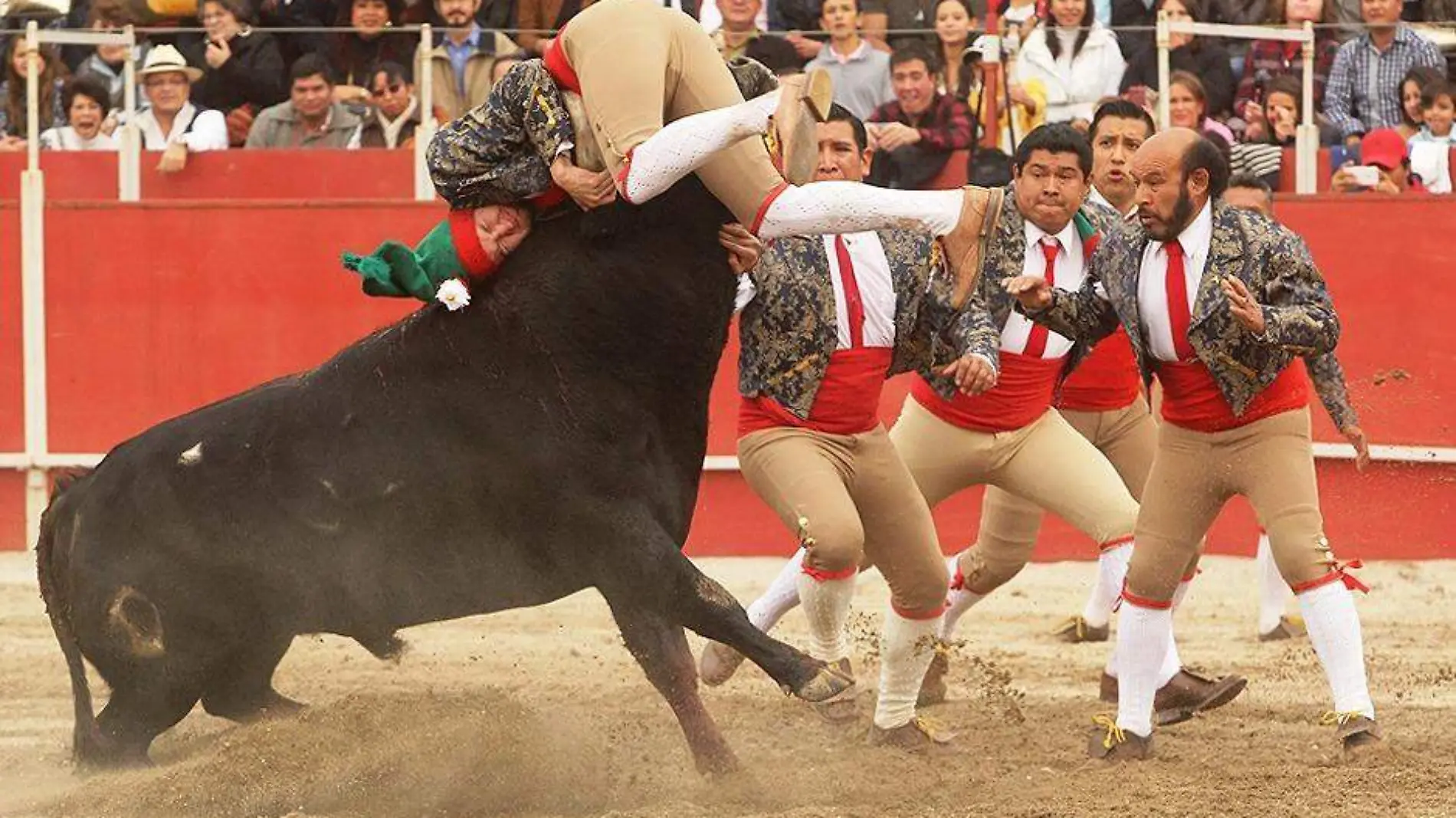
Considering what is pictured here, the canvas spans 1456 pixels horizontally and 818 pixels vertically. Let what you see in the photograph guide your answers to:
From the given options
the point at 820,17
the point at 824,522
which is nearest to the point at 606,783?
the point at 824,522

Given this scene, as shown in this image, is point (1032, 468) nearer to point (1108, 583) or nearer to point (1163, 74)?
point (1108, 583)

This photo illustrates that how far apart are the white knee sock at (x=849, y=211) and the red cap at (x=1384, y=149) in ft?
17.9

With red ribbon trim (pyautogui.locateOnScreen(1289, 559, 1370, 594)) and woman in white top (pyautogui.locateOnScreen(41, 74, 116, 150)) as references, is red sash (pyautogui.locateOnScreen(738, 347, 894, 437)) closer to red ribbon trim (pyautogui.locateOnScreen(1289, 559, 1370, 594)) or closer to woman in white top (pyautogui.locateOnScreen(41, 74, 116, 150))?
red ribbon trim (pyautogui.locateOnScreen(1289, 559, 1370, 594))

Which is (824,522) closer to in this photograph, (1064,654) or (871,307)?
(871,307)

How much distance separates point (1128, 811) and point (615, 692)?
8.28 ft

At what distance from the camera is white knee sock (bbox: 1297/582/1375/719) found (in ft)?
21.0

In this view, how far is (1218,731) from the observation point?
7.24m

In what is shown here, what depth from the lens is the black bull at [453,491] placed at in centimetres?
578

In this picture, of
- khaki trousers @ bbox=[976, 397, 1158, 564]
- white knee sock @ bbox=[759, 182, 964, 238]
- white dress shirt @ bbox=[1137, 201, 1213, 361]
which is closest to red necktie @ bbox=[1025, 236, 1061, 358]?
khaki trousers @ bbox=[976, 397, 1158, 564]

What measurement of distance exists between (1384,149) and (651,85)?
5.85 m

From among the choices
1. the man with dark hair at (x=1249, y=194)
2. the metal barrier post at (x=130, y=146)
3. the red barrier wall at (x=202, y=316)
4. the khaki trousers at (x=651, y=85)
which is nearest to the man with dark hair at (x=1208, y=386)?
the khaki trousers at (x=651, y=85)

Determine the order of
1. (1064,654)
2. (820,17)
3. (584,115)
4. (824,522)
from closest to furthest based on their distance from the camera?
(584,115)
(824,522)
(1064,654)
(820,17)

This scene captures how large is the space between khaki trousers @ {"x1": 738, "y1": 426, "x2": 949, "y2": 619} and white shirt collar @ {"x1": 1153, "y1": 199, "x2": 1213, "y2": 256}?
103 centimetres

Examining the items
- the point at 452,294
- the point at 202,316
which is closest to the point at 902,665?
the point at 452,294
